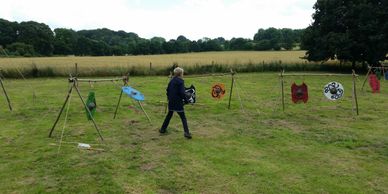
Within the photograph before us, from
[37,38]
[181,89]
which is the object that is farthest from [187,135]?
[37,38]

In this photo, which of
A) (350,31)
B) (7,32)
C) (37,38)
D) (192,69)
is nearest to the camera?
(350,31)

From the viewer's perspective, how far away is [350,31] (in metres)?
29.1

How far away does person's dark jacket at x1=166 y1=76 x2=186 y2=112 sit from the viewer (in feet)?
34.8

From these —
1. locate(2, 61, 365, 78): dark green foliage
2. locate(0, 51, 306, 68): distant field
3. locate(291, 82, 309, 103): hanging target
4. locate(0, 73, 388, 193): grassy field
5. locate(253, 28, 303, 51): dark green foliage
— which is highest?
locate(253, 28, 303, 51): dark green foliage

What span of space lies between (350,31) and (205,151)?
23.7 meters

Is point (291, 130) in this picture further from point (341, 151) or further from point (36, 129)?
point (36, 129)

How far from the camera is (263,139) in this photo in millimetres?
10602

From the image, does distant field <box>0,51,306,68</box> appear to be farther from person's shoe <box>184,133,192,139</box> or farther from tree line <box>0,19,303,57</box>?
tree line <box>0,19,303,57</box>

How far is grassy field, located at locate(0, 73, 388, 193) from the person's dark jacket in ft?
2.90

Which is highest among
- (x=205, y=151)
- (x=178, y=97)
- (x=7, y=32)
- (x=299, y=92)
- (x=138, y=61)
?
(x=7, y=32)

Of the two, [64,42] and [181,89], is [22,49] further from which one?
[181,89]

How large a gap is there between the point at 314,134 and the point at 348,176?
11.6 ft

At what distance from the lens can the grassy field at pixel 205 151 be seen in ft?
23.9

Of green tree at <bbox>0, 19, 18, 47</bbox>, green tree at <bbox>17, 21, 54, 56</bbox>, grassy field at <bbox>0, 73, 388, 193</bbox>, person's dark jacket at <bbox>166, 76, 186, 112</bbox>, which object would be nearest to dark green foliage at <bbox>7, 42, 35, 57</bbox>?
green tree at <bbox>17, 21, 54, 56</bbox>
